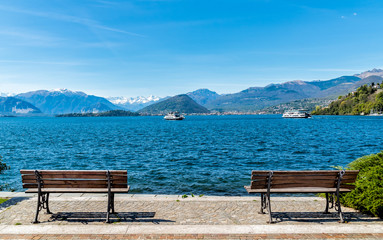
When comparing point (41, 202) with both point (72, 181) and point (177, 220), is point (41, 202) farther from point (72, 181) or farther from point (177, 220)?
point (177, 220)

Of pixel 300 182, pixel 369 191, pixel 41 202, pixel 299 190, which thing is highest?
pixel 300 182

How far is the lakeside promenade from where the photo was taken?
259 inches

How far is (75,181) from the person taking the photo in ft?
25.7

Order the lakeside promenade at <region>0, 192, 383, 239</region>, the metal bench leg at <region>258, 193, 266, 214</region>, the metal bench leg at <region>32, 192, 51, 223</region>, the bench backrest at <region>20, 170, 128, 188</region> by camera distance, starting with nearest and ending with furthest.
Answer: the lakeside promenade at <region>0, 192, 383, 239</region> → the metal bench leg at <region>32, 192, 51, 223</region> → the bench backrest at <region>20, 170, 128, 188</region> → the metal bench leg at <region>258, 193, 266, 214</region>

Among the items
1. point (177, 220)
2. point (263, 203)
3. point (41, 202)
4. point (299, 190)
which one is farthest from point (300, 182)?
point (41, 202)

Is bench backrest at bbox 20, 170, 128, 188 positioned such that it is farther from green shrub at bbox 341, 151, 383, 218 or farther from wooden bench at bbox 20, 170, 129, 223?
green shrub at bbox 341, 151, 383, 218

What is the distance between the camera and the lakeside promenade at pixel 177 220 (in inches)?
259

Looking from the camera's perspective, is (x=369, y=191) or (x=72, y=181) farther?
(x=369, y=191)

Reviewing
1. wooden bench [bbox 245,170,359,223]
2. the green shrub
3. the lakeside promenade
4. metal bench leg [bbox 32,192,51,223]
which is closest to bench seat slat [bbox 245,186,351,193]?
wooden bench [bbox 245,170,359,223]

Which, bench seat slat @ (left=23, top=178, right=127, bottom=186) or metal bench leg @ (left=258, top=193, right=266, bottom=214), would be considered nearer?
bench seat slat @ (left=23, top=178, right=127, bottom=186)

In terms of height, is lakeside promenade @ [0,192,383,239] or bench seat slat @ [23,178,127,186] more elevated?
bench seat slat @ [23,178,127,186]

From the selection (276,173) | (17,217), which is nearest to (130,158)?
(17,217)

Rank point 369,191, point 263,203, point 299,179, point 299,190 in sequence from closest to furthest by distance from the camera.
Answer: point 299,190, point 299,179, point 369,191, point 263,203

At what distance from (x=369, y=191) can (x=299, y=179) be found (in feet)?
7.08
